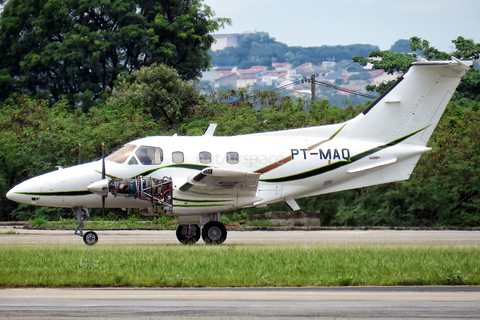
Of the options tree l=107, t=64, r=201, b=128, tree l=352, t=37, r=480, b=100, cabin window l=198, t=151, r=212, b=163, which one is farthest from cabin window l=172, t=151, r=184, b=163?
tree l=352, t=37, r=480, b=100

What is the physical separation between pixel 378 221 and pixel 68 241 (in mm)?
12264

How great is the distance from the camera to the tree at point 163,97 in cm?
3238

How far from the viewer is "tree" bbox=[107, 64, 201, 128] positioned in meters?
32.4

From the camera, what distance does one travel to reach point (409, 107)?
18.5 meters

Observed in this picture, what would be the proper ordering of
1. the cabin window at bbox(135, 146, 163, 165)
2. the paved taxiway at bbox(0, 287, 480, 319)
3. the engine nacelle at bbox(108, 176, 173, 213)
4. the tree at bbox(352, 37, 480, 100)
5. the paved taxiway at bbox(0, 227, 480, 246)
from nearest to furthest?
the paved taxiway at bbox(0, 287, 480, 319), the engine nacelle at bbox(108, 176, 173, 213), the cabin window at bbox(135, 146, 163, 165), the paved taxiway at bbox(0, 227, 480, 246), the tree at bbox(352, 37, 480, 100)

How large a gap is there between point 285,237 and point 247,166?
11.5ft

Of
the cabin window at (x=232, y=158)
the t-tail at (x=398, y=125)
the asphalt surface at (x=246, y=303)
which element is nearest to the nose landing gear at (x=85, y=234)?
the cabin window at (x=232, y=158)

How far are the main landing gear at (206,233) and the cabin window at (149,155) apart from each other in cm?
216

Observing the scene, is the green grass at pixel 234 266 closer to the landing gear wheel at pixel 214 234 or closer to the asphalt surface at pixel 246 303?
the asphalt surface at pixel 246 303

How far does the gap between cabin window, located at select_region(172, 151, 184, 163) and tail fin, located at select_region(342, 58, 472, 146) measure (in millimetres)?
4900

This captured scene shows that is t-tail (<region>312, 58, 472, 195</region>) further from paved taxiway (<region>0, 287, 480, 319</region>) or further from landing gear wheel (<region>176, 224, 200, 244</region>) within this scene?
paved taxiway (<region>0, 287, 480, 319</region>)

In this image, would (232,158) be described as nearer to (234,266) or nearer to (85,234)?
(85,234)

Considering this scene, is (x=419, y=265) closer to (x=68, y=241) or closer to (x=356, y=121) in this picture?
(x=356, y=121)

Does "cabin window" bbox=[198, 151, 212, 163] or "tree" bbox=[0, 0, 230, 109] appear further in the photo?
"tree" bbox=[0, 0, 230, 109]
